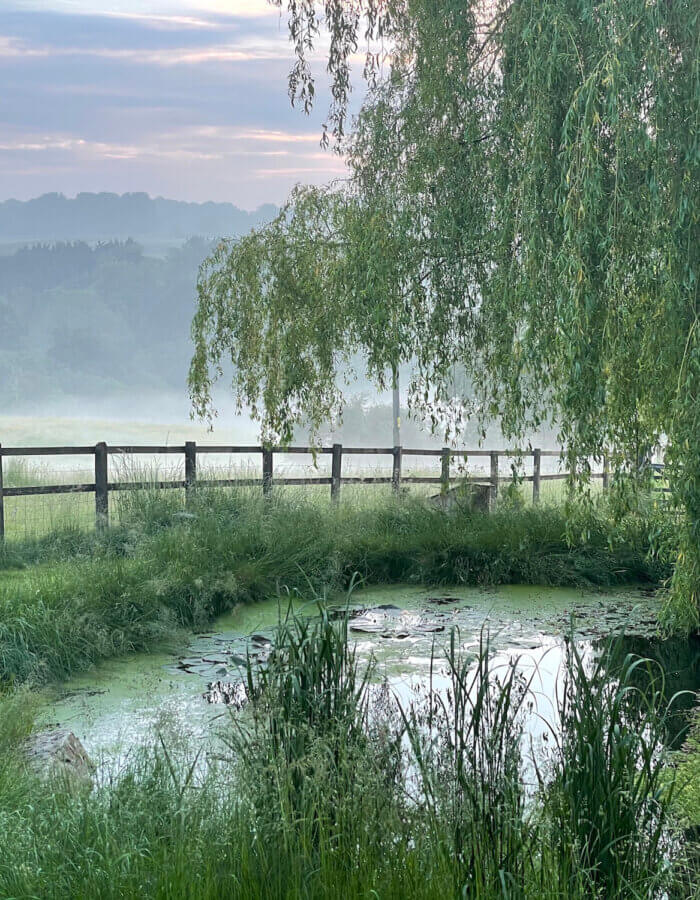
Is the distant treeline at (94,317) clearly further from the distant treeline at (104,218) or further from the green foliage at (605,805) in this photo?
the green foliage at (605,805)

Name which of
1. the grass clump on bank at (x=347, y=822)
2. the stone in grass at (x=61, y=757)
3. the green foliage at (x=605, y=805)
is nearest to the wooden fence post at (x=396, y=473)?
the stone in grass at (x=61, y=757)

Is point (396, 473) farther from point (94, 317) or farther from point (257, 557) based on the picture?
point (94, 317)

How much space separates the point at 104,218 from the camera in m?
117

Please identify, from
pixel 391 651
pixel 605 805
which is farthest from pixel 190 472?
pixel 605 805

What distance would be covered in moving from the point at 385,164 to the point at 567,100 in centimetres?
206

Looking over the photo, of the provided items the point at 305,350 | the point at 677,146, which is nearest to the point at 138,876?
the point at 677,146

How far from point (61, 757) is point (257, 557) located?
4582 mm

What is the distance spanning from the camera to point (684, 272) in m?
5.04

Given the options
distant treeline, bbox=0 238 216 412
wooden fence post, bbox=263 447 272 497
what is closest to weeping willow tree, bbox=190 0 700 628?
wooden fence post, bbox=263 447 272 497

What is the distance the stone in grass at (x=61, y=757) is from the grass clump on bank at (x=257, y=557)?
185cm

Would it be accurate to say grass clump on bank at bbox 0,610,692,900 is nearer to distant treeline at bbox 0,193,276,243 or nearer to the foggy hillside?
the foggy hillside

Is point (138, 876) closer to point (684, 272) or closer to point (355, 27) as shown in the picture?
point (684, 272)

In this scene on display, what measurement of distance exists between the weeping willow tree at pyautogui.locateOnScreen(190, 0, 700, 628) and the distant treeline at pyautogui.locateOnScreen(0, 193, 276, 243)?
108 meters

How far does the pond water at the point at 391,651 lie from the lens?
5.35 meters
